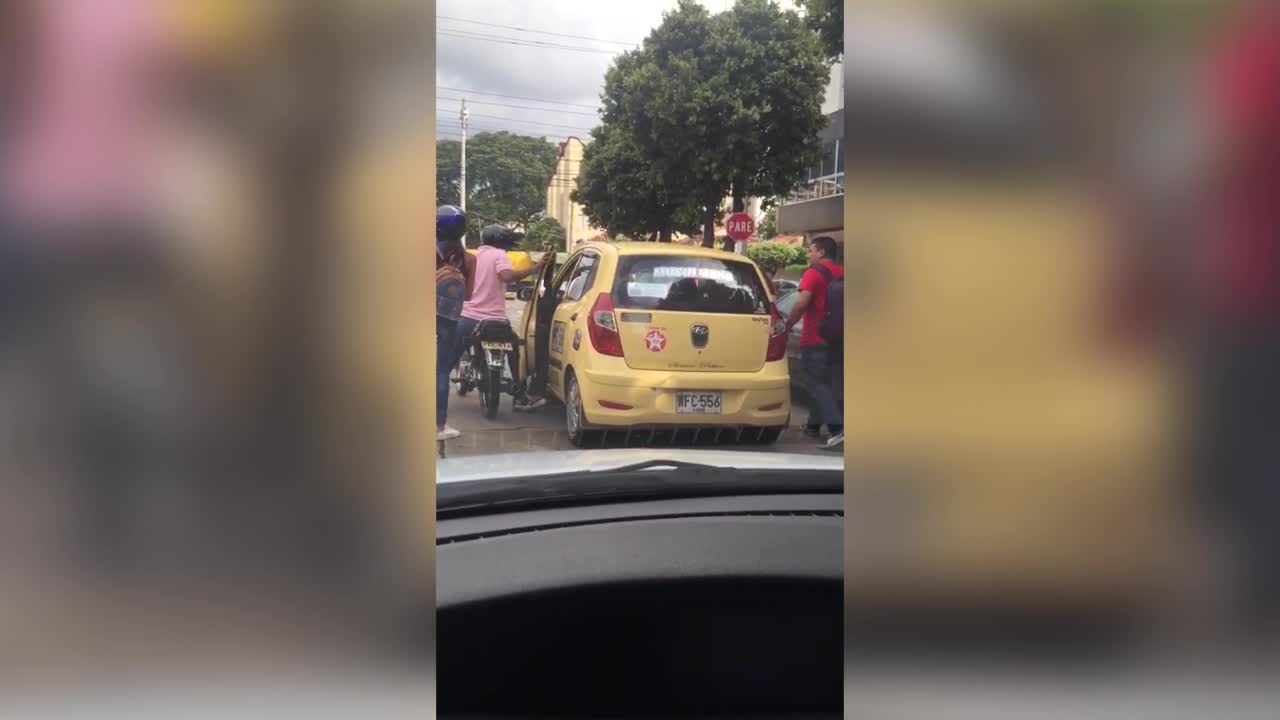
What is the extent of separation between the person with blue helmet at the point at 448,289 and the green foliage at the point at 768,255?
0.60 meters

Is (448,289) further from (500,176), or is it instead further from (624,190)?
(624,190)

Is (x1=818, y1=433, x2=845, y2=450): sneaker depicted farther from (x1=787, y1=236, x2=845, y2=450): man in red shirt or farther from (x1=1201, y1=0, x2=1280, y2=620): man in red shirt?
(x1=1201, y1=0, x2=1280, y2=620): man in red shirt

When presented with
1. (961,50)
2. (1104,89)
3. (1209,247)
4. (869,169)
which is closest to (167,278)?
(869,169)

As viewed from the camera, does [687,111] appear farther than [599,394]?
No

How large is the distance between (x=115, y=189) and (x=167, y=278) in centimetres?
13

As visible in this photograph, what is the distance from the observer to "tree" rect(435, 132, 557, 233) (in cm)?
139

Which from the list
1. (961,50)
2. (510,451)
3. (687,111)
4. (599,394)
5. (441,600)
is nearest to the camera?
(961,50)

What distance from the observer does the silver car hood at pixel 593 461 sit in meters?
1.76

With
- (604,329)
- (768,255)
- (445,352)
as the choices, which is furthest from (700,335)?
(445,352)

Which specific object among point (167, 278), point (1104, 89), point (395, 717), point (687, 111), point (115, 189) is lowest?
point (395, 717)

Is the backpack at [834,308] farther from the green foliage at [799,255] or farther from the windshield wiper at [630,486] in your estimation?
the windshield wiper at [630,486]

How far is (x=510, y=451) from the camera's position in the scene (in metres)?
1.93

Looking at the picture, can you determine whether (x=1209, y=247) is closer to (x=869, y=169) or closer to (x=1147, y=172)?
(x=1147, y=172)

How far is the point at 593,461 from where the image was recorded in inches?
74.2
